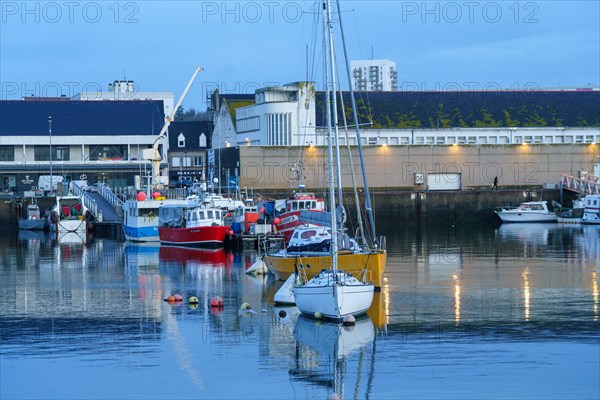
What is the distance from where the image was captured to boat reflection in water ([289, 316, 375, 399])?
23516 mm

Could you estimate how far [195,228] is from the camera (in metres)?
60.0

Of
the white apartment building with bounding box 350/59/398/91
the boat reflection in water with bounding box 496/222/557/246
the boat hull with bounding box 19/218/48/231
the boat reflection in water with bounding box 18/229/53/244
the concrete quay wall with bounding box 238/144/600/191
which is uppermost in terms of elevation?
the white apartment building with bounding box 350/59/398/91

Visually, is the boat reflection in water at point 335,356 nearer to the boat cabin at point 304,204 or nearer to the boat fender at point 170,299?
the boat fender at point 170,299

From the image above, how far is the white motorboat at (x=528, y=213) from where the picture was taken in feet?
265

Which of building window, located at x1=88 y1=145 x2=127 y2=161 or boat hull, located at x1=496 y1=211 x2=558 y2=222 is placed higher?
building window, located at x1=88 y1=145 x2=127 y2=161

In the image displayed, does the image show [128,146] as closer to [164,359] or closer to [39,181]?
[39,181]

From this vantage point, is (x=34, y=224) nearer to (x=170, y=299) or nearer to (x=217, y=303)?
(x=170, y=299)

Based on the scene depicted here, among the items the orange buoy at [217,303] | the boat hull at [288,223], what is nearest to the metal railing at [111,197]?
the boat hull at [288,223]

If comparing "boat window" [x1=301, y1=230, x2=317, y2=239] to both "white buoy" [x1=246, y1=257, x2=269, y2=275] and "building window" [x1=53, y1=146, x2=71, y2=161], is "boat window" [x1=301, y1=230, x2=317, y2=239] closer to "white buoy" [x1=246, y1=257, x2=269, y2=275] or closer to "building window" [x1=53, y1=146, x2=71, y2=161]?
"white buoy" [x1=246, y1=257, x2=269, y2=275]

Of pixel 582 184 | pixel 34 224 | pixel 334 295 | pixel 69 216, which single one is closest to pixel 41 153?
pixel 34 224

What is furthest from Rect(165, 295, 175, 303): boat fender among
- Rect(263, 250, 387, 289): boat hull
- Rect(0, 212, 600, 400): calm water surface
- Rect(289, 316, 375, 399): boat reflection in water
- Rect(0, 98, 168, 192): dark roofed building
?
Rect(0, 98, 168, 192): dark roofed building

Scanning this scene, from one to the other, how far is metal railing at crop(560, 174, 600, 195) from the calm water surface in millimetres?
34929

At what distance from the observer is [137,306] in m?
35.5

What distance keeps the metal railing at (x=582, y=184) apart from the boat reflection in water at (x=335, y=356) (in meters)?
55.0
